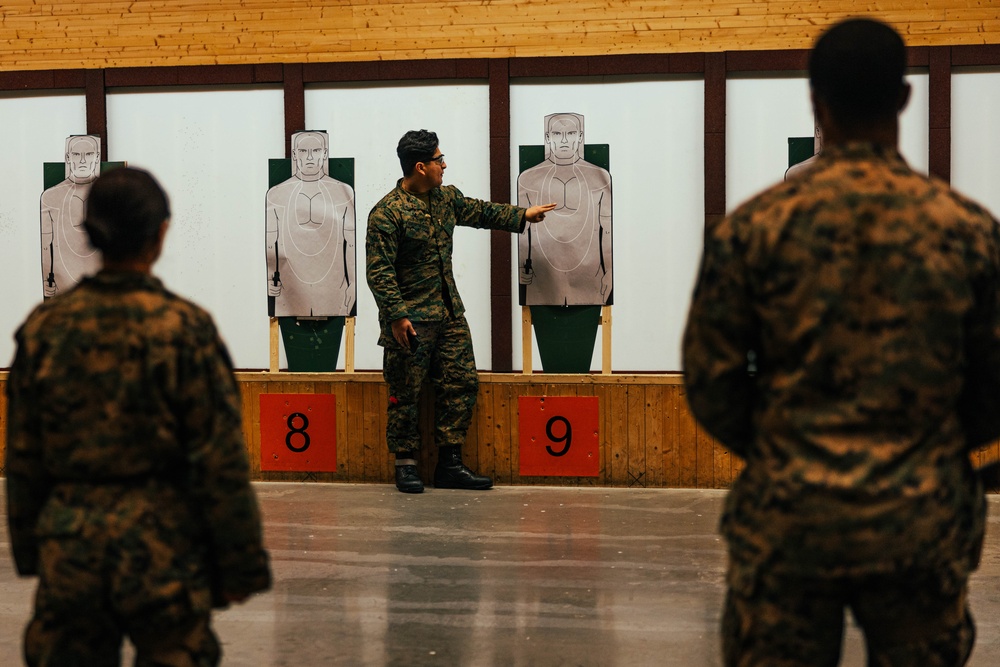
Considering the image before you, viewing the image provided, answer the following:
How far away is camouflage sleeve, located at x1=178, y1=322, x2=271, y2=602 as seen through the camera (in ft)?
6.31

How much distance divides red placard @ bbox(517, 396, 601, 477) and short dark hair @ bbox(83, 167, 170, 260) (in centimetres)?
404

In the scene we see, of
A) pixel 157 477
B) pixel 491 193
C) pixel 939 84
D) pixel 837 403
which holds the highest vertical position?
pixel 939 84

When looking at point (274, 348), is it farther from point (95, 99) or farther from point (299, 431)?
point (95, 99)

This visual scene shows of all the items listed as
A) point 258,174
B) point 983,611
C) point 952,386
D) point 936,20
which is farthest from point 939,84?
point 952,386

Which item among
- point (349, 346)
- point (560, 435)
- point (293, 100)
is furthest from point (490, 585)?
point (293, 100)

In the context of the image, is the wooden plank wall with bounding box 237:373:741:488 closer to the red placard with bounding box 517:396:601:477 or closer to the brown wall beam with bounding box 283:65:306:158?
the red placard with bounding box 517:396:601:477

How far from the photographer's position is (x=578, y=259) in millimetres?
6020

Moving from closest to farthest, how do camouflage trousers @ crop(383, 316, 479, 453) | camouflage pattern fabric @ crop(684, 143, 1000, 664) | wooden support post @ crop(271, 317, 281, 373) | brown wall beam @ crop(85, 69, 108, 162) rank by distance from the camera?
camouflage pattern fabric @ crop(684, 143, 1000, 664), camouflage trousers @ crop(383, 316, 479, 453), wooden support post @ crop(271, 317, 281, 373), brown wall beam @ crop(85, 69, 108, 162)

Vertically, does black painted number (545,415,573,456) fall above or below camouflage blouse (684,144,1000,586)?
below

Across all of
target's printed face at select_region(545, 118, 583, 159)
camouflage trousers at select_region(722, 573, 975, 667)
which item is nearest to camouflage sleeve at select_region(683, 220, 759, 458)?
camouflage trousers at select_region(722, 573, 975, 667)

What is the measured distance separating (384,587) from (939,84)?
12.4 feet

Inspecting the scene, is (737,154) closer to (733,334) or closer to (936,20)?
(936,20)

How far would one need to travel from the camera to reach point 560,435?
594 centimetres

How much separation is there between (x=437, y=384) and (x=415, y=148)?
116 cm
